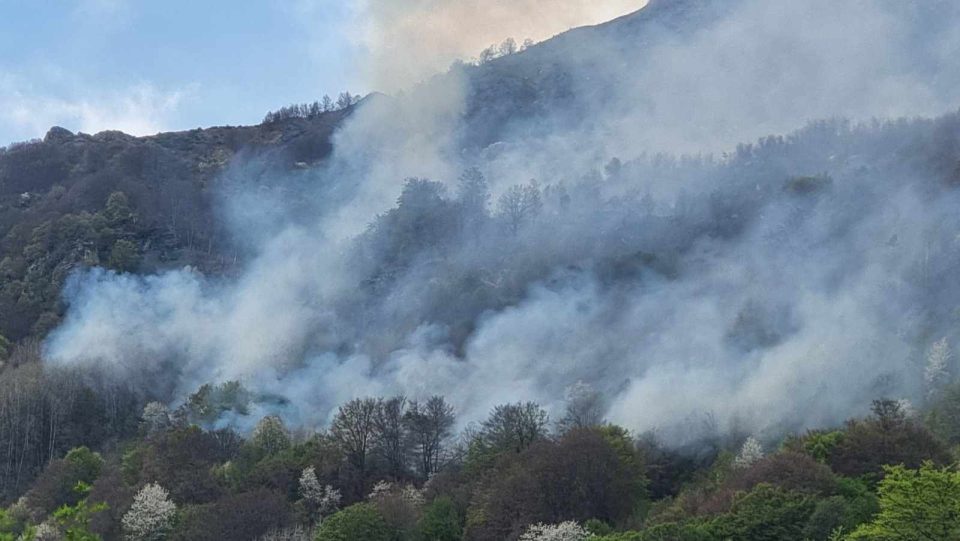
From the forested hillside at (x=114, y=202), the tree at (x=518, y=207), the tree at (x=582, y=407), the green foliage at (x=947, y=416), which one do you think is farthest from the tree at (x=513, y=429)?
the forested hillside at (x=114, y=202)

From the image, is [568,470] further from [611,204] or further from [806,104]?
[806,104]

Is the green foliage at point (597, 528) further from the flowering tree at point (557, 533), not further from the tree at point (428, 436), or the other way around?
the tree at point (428, 436)

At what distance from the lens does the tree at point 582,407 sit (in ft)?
→ 255

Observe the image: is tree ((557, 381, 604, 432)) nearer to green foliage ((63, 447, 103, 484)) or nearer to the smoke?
the smoke

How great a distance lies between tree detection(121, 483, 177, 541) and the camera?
200ft

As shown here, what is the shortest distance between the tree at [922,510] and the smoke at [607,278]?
36.8 m

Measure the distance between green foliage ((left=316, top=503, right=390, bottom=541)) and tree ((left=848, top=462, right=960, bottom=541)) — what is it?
27.0 m

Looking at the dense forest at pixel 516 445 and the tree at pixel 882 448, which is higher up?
the dense forest at pixel 516 445

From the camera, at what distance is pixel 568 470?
5719 centimetres

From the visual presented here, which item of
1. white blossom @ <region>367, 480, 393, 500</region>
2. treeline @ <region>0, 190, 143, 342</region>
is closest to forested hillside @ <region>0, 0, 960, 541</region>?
treeline @ <region>0, 190, 143, 342</region>

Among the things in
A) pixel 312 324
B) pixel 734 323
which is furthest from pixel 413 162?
pixel 734 323

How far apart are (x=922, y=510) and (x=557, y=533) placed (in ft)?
64.7

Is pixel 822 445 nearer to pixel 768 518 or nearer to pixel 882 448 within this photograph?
pixel 882 448

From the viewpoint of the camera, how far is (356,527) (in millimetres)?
54875
